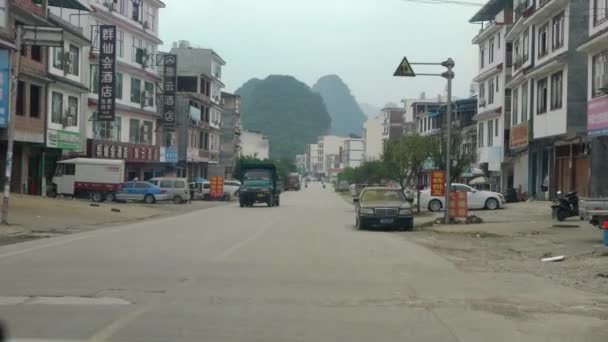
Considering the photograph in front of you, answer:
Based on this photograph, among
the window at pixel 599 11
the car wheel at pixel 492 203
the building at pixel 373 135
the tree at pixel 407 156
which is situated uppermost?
the building at pixel 373 135

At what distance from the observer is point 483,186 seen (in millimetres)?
57938

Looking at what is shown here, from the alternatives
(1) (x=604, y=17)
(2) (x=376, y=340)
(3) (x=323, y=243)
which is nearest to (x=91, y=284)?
(2) (x=376, y=340)

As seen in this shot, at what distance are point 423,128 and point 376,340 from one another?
283 feet

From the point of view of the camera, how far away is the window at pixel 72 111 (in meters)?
41.9

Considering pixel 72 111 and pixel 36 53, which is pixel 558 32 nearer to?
pixel 36 53

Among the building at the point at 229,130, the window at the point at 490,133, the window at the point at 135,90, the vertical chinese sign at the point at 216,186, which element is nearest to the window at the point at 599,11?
the window at the point at 490,133

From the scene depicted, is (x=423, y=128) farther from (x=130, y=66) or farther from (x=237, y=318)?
(x=237, y=318)

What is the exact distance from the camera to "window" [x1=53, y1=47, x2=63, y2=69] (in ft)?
130

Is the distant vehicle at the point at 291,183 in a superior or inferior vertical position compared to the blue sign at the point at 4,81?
inferior

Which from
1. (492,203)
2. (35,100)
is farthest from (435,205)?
(35,100)

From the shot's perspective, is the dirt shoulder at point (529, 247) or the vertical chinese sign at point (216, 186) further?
the vertical chinese sign at point (216, 186)

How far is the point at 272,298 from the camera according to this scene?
9820 mm

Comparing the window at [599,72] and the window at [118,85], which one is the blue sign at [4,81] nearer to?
the window at [599,72]

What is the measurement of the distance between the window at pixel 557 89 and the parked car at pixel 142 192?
26.1 metres
